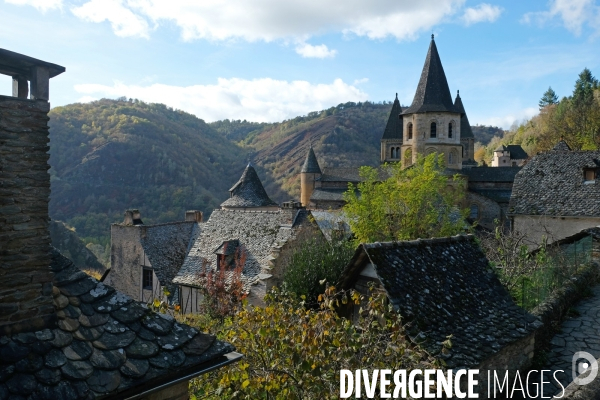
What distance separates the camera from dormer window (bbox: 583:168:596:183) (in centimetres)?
1888

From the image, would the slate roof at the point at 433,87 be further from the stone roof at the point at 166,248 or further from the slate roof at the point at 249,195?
the stone roof at the point at 166,248

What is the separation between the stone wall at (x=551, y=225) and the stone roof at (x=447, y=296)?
11055mm

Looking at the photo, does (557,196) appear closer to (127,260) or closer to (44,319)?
(127,260)

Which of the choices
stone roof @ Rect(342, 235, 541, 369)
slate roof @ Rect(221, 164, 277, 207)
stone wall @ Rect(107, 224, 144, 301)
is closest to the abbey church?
slate roof @ Rect(221, 164, 277, 207)

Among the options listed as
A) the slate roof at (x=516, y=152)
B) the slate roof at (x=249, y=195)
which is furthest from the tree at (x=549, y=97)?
the slate roof at (x=249, y=195)

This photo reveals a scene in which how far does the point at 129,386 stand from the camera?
3248mm

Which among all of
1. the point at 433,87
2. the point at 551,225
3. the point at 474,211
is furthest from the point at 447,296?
the point at 433,87

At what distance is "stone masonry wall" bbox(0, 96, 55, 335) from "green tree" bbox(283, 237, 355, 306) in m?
8.05

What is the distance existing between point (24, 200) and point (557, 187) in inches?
839

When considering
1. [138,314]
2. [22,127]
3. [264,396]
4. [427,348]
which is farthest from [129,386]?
[427,348]

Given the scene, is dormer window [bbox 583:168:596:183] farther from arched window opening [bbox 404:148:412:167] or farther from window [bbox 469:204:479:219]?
arched window opening [bbox 404:148:412:167]

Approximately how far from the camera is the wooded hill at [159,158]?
50.4m

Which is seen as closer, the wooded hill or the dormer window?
the dormer window

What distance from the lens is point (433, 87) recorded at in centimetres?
3634
